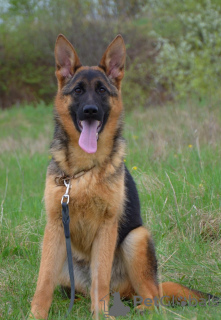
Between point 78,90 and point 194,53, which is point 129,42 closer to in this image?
point 194,53

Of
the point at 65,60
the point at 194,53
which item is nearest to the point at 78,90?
the point at 65,60

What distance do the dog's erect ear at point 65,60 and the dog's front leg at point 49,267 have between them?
4.54ft

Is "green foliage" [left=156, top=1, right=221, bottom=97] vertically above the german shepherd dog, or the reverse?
"green foliage" [left=156, top=1, right=221, bottom=97]

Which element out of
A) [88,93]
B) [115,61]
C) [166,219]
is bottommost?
[166,219]

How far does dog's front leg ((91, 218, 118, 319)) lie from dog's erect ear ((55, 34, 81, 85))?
1.43m

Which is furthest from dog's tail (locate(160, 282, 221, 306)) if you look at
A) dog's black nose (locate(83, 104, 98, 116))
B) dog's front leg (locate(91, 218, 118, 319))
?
dog's black nose (locate(83, 104, 98, 116))

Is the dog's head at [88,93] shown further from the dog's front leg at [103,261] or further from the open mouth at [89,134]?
the dog's front leg at [103,261]

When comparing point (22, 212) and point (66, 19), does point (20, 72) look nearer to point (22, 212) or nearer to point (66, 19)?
point (66, 19)

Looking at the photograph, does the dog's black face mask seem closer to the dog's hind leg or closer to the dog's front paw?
the dog's hind leg

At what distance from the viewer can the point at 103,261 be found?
3.39 meters

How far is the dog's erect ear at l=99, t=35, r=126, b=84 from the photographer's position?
387 cm

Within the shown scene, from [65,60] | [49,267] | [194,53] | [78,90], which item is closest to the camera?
[49,267]

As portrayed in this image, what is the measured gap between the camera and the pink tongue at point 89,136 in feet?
11.5

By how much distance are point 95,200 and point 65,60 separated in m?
1.36
